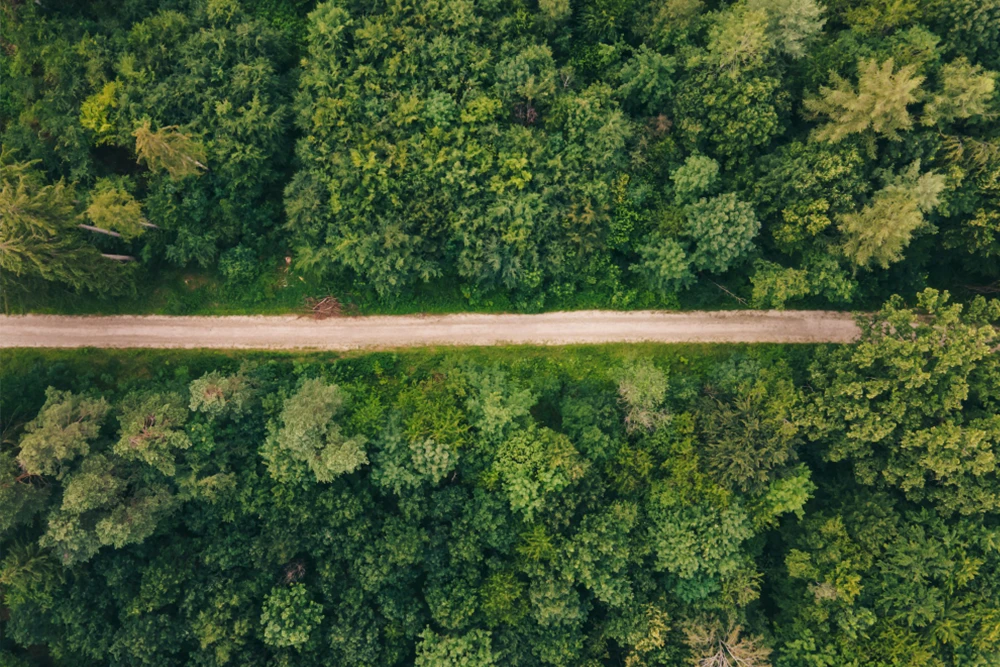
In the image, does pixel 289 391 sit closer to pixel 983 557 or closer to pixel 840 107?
pixel 840 107

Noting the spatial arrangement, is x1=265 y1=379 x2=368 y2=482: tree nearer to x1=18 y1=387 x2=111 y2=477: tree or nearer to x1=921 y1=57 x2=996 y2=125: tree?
x1=18 y1=387 x2=111 y2=477: tree

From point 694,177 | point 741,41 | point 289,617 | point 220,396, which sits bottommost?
point 289,617

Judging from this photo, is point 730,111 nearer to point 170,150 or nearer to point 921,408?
point 921,408

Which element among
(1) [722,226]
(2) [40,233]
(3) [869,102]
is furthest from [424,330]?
(3) [869,102]

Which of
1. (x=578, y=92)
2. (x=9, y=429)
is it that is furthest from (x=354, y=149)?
(x=9, y=429)

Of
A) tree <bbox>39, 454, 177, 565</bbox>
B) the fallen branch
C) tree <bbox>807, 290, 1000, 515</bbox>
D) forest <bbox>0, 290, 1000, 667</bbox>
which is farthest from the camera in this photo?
the fallen branch

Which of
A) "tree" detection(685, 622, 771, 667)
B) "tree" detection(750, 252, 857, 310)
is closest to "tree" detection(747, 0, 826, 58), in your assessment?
"tree" detection(750, 252, 857, 310)
